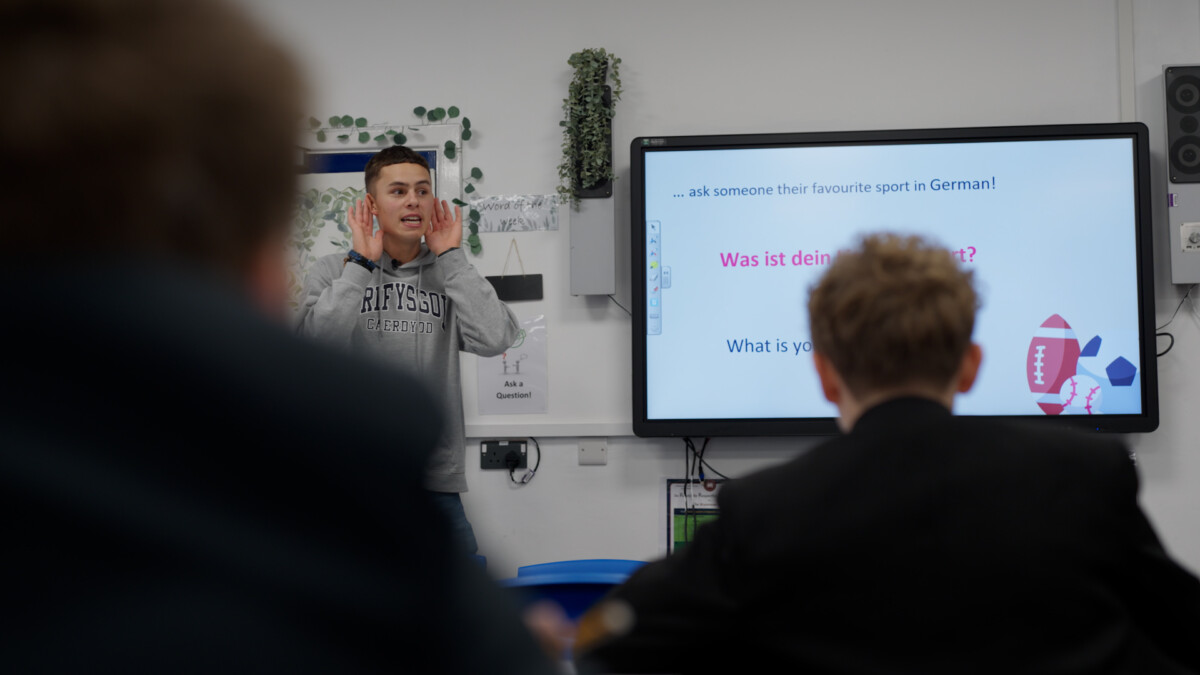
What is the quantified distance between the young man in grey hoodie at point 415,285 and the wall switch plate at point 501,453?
13cm

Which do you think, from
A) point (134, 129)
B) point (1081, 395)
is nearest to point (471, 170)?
point (1081, 395)

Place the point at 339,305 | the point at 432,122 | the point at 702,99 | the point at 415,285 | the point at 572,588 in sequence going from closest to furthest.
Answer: the point at 572,588, the point at 339,305, the point at 415,285, the point at 702,99, the point at 432,122

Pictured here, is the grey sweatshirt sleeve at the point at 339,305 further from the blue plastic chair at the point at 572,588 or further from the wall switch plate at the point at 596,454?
the blue plastic chair at the point at 572,588

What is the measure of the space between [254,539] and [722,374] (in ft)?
9.06

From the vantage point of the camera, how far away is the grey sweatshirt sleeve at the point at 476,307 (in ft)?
9.46

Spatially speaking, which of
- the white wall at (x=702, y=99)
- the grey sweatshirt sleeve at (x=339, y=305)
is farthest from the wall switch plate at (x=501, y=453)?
the grey sweatshirt sleeve at (x=339, y=305)

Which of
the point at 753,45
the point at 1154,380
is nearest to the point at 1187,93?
the point at 1154,380

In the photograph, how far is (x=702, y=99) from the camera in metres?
3.21

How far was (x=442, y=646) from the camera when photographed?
36 cm

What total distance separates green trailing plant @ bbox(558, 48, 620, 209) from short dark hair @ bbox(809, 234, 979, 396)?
206cm

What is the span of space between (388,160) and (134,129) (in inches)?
114

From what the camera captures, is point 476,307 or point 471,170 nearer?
point 476,307

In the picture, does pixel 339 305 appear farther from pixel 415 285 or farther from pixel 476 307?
pixel 476 307

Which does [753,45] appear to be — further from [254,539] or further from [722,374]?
[254,539]
